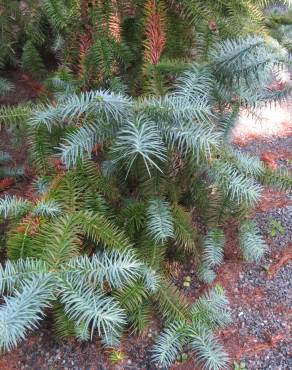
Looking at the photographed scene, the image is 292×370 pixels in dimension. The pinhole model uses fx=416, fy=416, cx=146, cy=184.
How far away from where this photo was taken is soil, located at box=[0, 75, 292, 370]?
5.37ft

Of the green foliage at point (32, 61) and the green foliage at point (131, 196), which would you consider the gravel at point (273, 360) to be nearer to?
the green foliage at point (131, 196)

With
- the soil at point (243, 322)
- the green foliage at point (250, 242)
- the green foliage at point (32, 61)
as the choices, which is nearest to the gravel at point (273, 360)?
the soil at point (243, 322)

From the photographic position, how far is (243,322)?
1798 millimetres

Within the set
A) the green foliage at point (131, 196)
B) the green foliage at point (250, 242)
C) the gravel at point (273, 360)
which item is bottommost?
the gravel at point (273, 360)

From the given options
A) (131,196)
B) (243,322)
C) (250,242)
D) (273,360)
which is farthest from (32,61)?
(273,360)

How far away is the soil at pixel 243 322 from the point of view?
1.64 m

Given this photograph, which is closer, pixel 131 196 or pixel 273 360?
pixel 273 360

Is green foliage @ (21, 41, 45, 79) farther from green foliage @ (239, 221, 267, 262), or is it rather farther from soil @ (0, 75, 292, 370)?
green foliage @ (239, 221, 267, 262)

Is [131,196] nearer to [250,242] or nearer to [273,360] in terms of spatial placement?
[250,242]

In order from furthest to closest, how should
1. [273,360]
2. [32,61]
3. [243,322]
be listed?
[32,61] → [243,322] → [273,360]

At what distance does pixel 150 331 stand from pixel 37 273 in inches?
26.0

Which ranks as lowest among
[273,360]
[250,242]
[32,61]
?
→ [273,360]

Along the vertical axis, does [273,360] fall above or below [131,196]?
below

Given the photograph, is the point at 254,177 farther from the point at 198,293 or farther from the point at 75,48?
the point at 75,48
